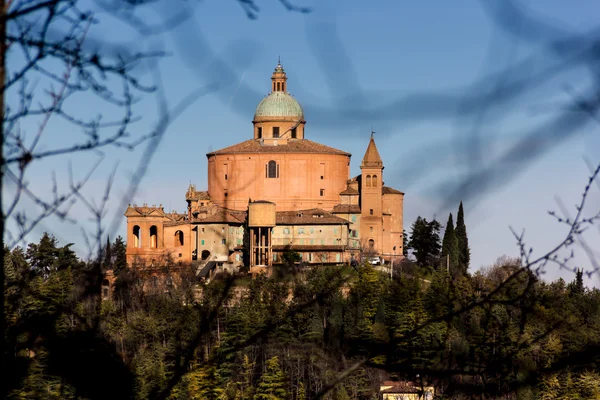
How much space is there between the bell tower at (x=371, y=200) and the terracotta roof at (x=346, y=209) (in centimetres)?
45

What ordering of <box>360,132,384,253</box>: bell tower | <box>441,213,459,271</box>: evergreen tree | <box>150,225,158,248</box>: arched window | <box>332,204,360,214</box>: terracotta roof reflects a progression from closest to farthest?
<box>441,213,459,271</box>: evergreen tree < <box>150,225,158,248</box>: arched window < <box>360,132,384,253</box>: bell tower < <box>332,204,360,214</box>: terracotta roof

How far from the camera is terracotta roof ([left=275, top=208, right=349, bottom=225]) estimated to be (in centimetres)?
6606

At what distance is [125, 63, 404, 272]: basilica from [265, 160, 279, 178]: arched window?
6cm

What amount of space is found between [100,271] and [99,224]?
268mm

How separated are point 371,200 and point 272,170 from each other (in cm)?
675

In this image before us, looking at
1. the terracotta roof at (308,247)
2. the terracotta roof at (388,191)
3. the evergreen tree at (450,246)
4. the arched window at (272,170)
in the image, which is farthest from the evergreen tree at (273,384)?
the terracotta roof at (388,191)

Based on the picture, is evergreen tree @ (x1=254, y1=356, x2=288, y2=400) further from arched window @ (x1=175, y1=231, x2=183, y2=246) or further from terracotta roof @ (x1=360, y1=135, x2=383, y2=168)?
→ terracotta roof @ (x1=360, y1=135, x2=383, y2=168)

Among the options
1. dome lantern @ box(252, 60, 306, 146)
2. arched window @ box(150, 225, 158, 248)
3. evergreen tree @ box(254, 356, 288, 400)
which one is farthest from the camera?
dome lantern @ box(252, 60, 306, 146)

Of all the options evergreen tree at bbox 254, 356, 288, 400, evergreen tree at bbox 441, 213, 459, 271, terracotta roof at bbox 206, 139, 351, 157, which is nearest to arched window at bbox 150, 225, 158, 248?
terracotta roof at bbox 206, 139, 351, 157

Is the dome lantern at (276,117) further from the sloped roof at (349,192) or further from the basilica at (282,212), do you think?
the sloped roof at (349,192)

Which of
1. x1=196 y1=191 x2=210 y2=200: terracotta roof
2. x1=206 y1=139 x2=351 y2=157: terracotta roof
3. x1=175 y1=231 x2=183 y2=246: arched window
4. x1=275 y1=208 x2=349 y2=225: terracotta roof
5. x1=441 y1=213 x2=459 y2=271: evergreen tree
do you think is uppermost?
x1=206 y1=139 x2=351 y2=157: terracotta roof

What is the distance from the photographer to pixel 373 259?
66188mm

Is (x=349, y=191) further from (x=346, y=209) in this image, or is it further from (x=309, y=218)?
(x=309, y=218)

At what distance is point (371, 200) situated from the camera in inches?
2729
